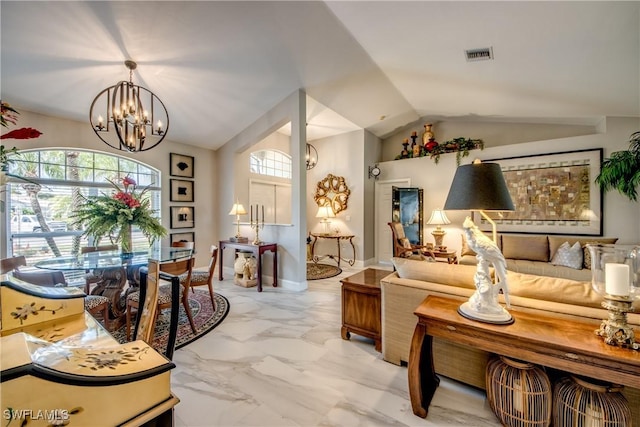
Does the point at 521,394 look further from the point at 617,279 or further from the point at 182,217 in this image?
the point at 182,217

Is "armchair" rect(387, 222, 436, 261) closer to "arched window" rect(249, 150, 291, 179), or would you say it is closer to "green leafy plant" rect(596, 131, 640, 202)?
"green leafy plant" rect(596, 131, 640, 202)

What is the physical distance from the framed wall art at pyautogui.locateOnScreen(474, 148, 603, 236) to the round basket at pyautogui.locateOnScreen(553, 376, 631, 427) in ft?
11.2

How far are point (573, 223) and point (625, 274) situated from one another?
13.9ft

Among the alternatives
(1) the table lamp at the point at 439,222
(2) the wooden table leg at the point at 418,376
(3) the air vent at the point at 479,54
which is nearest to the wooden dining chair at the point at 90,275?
(2) the wooden table leg at the point at 418,376

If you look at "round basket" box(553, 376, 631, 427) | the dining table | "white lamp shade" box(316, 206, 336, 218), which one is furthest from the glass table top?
"white lamp shade" box(316, 206, 336, 218)

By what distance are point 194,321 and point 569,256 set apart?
5.18 m

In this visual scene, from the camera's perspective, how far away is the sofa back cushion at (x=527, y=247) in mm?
4227

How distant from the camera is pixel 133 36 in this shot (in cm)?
275

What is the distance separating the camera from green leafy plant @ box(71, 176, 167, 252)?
269 centimetres

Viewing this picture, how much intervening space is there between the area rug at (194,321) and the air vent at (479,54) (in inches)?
163

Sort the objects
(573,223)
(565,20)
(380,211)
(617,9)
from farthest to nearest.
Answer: (380,211)
(573,223)
(565,20)
(617,9)

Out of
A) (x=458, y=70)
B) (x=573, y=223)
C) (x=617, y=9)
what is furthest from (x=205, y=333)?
(x=573, y=223)

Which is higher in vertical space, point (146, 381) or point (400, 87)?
point (400, 87)

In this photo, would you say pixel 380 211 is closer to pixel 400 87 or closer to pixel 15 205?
pixel 400 87
